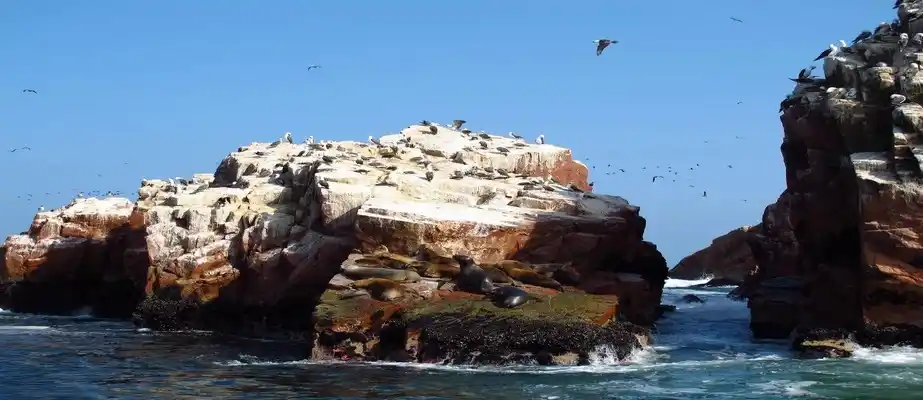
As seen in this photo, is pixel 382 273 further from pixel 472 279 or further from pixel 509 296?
pixel 509 296

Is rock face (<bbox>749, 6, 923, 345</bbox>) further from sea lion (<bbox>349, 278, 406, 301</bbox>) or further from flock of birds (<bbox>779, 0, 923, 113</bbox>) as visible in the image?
sea lion (<bbox>349, 278, 406, 301</bbox>)

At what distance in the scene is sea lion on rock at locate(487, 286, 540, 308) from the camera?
27.4 metres

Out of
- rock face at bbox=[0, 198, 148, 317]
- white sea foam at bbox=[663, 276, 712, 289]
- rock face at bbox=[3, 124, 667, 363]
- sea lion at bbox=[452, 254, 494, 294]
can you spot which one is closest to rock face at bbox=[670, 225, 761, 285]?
white sea foam at bbox=[663, 276, 712, 289]

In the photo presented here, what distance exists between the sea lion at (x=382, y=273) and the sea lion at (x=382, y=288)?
0.36 metres

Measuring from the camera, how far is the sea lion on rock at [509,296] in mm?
27438

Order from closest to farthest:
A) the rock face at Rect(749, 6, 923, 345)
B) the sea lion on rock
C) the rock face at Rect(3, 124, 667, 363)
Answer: the rock face at Rect(3, 124, 667, 363)
the rock face at Rect(749, 6, 923, 345)
the sea lion on rock

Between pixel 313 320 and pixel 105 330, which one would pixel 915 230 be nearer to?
pixel 313 320

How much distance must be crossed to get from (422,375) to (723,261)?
53.8 metres

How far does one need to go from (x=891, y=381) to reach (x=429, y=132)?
30126 mm

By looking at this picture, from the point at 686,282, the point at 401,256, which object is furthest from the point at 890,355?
the point at 686,282

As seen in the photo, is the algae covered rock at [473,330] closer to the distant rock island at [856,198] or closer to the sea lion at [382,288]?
the sea lion at [382,288]

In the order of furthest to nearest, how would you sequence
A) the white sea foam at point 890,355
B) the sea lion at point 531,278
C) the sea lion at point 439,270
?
the sea lion at point 531,278, the sea lion at point 439,270, the white sea foam at point 890,355

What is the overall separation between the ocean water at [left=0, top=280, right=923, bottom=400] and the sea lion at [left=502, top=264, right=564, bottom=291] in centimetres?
332

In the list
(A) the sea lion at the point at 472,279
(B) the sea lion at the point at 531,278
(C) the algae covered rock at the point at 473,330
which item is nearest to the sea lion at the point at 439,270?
(A) the sea lion at the point at 472,279
